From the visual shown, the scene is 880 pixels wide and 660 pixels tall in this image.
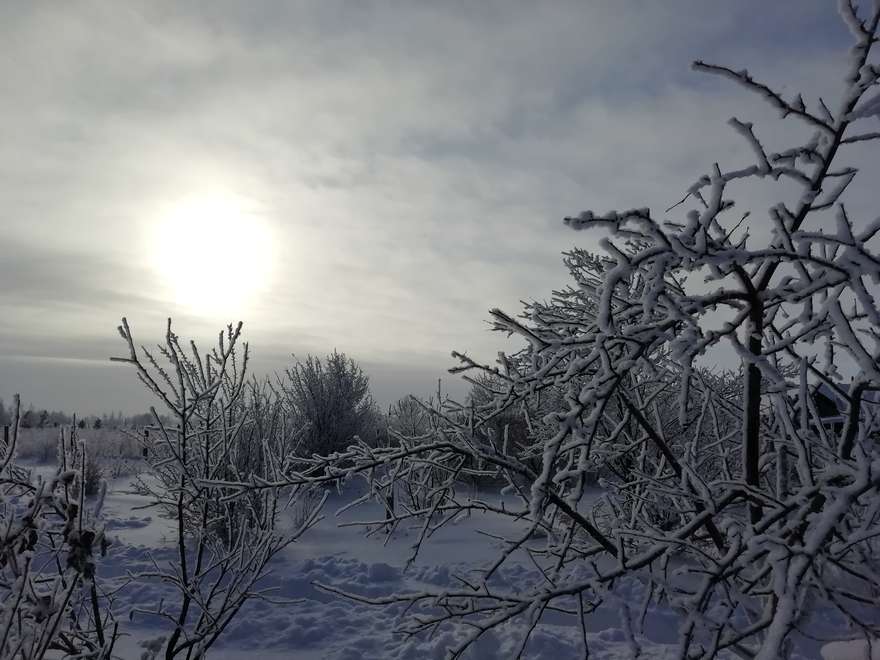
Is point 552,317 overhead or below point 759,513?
overhead

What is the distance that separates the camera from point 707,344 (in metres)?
1.49

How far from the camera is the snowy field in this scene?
470cm

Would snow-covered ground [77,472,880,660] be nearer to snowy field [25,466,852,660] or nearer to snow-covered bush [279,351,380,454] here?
snowy field [25,466,852,660]

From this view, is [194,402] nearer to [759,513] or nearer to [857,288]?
[759,513]

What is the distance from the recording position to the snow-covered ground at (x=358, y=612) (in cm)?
472

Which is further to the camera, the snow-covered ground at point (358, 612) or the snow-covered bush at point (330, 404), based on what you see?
the snow-covered bush at point (330, 404)

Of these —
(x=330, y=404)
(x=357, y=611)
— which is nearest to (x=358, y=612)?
(x=357, y=611)

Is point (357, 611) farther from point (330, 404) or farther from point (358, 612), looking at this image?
point (330, 404)

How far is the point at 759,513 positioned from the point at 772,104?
1351 millimetres

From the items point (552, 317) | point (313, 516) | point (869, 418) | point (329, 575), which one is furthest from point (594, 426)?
point (329, 575)

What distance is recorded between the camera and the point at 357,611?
226 inches

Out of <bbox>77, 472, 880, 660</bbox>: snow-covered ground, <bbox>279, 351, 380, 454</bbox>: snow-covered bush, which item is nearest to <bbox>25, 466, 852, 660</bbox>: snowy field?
<bbox>77, 472, 880, 660</bbox>: snow-covered ground

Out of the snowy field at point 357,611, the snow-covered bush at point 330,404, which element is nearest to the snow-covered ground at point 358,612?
the snowy field at point 357,611

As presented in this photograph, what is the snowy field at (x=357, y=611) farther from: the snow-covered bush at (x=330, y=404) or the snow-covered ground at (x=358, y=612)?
the snow-covered bush at (x=330, y=404)
